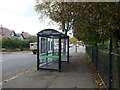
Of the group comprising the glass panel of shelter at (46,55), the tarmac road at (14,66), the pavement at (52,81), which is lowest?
the tarmac road at (14,66)

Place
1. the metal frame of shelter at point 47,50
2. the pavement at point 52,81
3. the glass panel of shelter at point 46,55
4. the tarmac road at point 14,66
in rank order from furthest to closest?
1. the glass panel of shelter at point 46,55
2. the metal frame of shelter at point 47,50
3. the tarmac road at point 14,66
4. the pavement at point 52,81

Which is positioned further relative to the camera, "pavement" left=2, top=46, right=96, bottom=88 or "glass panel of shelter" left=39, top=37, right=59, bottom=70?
"glass panel of shelter" left=39, top=37, right=59, bottom=70

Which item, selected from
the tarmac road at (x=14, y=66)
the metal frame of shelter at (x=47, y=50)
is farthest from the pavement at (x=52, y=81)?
the metal frame of shelter at (x=47, y=50)

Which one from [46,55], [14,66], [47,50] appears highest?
[47,50]

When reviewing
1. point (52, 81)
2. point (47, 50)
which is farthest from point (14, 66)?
point (52, 81)

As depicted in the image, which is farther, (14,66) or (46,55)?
(14,66)

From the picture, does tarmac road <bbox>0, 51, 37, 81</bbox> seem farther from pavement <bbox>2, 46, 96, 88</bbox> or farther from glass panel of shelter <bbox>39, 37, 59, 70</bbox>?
glass panel of shelter <bbox>39, 37, 59, 70</bbox>

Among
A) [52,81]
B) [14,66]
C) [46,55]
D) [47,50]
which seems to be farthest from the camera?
[14,66]

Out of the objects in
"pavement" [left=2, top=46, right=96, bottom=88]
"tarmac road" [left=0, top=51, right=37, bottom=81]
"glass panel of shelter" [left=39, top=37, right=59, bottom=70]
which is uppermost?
"glass panel of shelter" [left=39, top=37, right=59, bottom=70]

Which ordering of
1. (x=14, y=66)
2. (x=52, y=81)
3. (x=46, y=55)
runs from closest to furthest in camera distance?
(x=52, y=81) → (x=46, y=55) → (x=14, y=66)

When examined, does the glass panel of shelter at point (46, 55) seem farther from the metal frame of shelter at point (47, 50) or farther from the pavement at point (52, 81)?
the pavement at point (52, 81)

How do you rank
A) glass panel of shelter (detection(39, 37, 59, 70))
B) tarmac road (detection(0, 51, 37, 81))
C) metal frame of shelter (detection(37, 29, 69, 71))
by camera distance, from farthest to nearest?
glass panel of shelter (detection(39, 37, 59, 70))
metal frame of shelter (detection(37, 29, 69, 71))
tarmac road (detection(0, 51, 37, 81))

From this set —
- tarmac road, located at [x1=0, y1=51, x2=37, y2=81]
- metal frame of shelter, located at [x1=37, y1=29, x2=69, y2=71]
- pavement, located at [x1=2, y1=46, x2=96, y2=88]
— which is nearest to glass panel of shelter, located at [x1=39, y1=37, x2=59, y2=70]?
metal frame of shelter, located at [x1=37, y1=29, x2=69, y2=71]

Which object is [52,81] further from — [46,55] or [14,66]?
[14,66]
